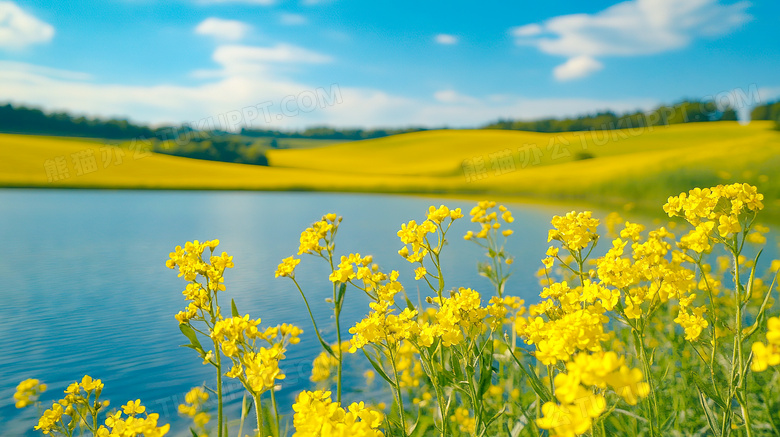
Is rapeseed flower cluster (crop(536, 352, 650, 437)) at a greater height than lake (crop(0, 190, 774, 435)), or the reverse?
rapeseed flower cluster (crop(536, 352, 650, 437))

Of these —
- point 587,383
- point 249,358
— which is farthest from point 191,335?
point 587,383

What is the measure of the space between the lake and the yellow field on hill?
11218mm

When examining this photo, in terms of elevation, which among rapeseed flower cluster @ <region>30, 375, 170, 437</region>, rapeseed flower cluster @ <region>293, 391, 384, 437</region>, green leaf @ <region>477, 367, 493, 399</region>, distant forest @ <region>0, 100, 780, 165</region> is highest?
distant forest @ <region>0, 100, 780, 165</region>

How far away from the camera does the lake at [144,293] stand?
3.98 meters

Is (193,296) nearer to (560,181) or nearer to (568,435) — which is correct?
(568,435)

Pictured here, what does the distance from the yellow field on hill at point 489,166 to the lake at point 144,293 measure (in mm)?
11218

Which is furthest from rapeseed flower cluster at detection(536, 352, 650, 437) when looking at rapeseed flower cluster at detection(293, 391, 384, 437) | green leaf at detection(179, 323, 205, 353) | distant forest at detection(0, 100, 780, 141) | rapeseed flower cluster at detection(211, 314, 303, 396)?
distant forest at detection(0, 100, 780, 141)

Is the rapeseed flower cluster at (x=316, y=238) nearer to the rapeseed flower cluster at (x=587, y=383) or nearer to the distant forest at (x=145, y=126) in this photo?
the rapeseed flower cluster at (x=587, y=383)

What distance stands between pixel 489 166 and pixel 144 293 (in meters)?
37.0

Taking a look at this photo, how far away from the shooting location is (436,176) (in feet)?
136

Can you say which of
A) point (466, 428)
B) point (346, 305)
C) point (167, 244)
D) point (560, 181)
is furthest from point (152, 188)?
point (466, 428)

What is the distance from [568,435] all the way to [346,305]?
16.1 ft

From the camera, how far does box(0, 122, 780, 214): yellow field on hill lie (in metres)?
23.9

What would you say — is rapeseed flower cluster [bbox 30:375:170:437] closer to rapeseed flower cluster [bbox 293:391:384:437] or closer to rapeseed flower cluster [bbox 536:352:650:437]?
rapeseed flower cluster [bbox 293:391:384:437]
